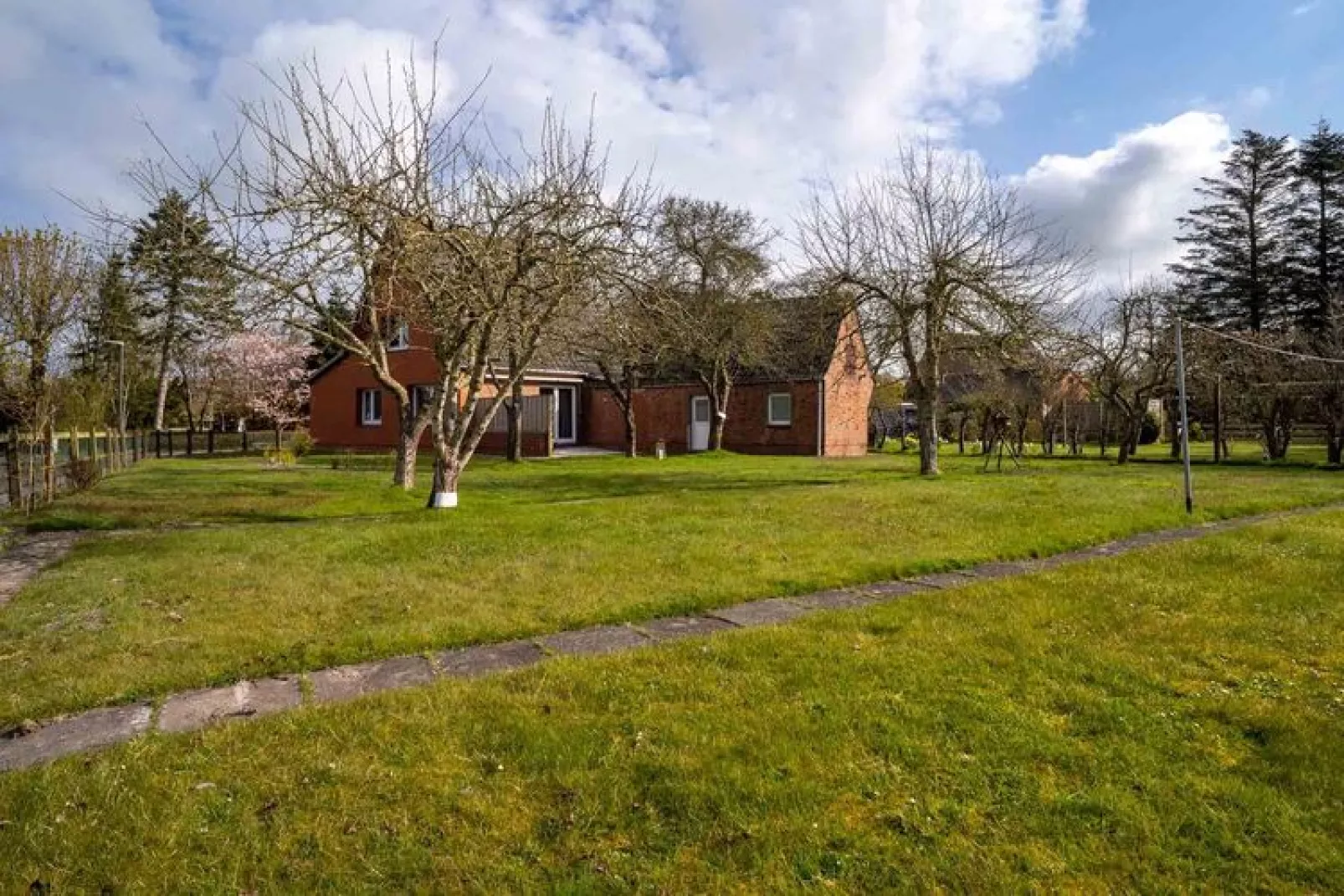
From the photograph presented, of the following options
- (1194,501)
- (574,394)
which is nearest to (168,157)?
(1194,501)

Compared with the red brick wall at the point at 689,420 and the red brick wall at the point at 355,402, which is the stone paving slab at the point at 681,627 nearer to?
the red brick wall at the point at 355,402

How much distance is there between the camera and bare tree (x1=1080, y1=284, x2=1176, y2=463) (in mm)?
24844

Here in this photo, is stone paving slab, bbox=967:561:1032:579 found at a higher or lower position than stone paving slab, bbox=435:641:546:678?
higher

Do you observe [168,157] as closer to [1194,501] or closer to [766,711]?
[766,711]

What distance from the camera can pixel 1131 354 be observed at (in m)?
26.2

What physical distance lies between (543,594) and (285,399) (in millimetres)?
42231

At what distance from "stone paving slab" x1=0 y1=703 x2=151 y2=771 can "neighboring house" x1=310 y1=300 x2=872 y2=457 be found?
23.0m

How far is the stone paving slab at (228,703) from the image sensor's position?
3.95 metres

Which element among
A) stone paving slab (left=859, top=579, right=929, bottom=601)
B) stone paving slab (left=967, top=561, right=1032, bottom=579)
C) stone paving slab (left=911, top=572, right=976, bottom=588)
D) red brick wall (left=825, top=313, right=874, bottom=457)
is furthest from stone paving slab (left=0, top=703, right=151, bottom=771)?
red brick wall (left=825, top=313, right=874, bottom=457)

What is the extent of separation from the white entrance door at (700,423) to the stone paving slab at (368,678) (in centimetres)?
2579

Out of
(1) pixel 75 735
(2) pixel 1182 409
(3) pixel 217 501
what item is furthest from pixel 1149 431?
(1) pixel 75 735

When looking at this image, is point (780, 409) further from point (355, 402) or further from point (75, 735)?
point (75, 735)

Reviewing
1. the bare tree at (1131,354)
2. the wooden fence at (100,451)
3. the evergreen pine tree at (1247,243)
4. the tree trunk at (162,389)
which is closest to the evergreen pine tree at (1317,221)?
the evergreen pine tree at (1247,243)

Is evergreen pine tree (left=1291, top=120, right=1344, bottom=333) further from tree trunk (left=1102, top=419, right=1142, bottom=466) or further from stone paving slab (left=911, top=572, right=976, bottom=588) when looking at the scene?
stone paving slab (left=911, top=572, right=976, bottom=588)
